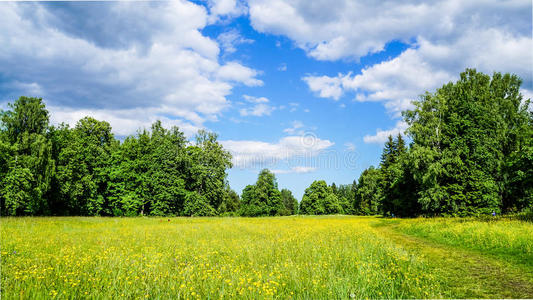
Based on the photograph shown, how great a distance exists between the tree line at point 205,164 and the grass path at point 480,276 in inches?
704

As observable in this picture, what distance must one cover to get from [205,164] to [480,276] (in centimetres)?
4734

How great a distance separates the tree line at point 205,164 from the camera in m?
32.0

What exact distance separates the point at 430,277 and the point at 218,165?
47.6 m

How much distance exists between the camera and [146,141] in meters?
51.8

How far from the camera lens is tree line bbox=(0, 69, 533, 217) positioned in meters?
32.0

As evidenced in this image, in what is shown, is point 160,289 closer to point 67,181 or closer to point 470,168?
point 470,168

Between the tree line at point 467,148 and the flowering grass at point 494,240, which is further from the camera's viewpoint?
the tree line at point 467,148

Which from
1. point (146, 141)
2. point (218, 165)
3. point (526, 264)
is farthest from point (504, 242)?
point (146, 141)

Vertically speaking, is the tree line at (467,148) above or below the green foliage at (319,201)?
above

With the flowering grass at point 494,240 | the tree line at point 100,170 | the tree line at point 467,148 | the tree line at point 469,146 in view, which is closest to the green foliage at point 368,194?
the tree line at point 467,148

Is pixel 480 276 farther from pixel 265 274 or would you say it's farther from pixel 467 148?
pixel 467 148

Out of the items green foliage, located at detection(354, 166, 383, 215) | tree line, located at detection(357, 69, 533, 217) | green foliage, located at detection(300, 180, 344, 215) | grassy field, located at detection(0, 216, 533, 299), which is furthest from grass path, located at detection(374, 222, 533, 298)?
green foliage, located at detection(300, 180, 344, 215)

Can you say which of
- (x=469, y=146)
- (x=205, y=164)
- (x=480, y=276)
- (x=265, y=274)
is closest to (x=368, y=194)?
(x=469, y=146)

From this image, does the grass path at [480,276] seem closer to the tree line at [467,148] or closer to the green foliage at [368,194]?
the tree line at [467,148]
